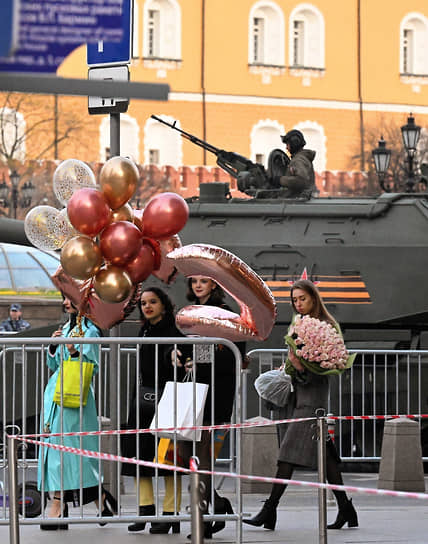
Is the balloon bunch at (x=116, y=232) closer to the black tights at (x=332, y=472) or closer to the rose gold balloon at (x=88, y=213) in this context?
the rose gold balloon at (x=88, y=213)

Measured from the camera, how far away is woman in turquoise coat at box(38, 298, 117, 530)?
31.1 ft

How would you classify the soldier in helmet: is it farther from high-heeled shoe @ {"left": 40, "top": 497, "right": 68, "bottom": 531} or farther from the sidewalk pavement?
high-heeled shoe @ {"left": 40, "top": 497, "right": 68, "bottom": 531}

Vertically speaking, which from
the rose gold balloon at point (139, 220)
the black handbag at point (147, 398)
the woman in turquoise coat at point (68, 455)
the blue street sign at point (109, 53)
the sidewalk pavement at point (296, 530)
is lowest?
the sidewalk pavement at point (296, 530)

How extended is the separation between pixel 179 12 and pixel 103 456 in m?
63.7

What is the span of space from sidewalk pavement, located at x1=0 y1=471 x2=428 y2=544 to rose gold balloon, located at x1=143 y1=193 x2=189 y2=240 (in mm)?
1866

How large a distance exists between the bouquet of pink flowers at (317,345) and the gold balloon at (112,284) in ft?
3.84

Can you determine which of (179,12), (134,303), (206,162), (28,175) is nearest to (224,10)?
(179,12)

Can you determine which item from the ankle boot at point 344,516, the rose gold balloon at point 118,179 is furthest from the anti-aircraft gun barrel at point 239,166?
the ankle boot at point 344,516

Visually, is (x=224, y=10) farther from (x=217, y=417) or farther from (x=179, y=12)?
(x=217, y=417)

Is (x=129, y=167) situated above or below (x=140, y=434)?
above

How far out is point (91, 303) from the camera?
1049 cm

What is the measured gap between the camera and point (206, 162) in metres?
67.6

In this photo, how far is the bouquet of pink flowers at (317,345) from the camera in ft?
32.8

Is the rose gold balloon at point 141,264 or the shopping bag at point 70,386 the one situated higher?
the rose gold balloon at point 141,264
